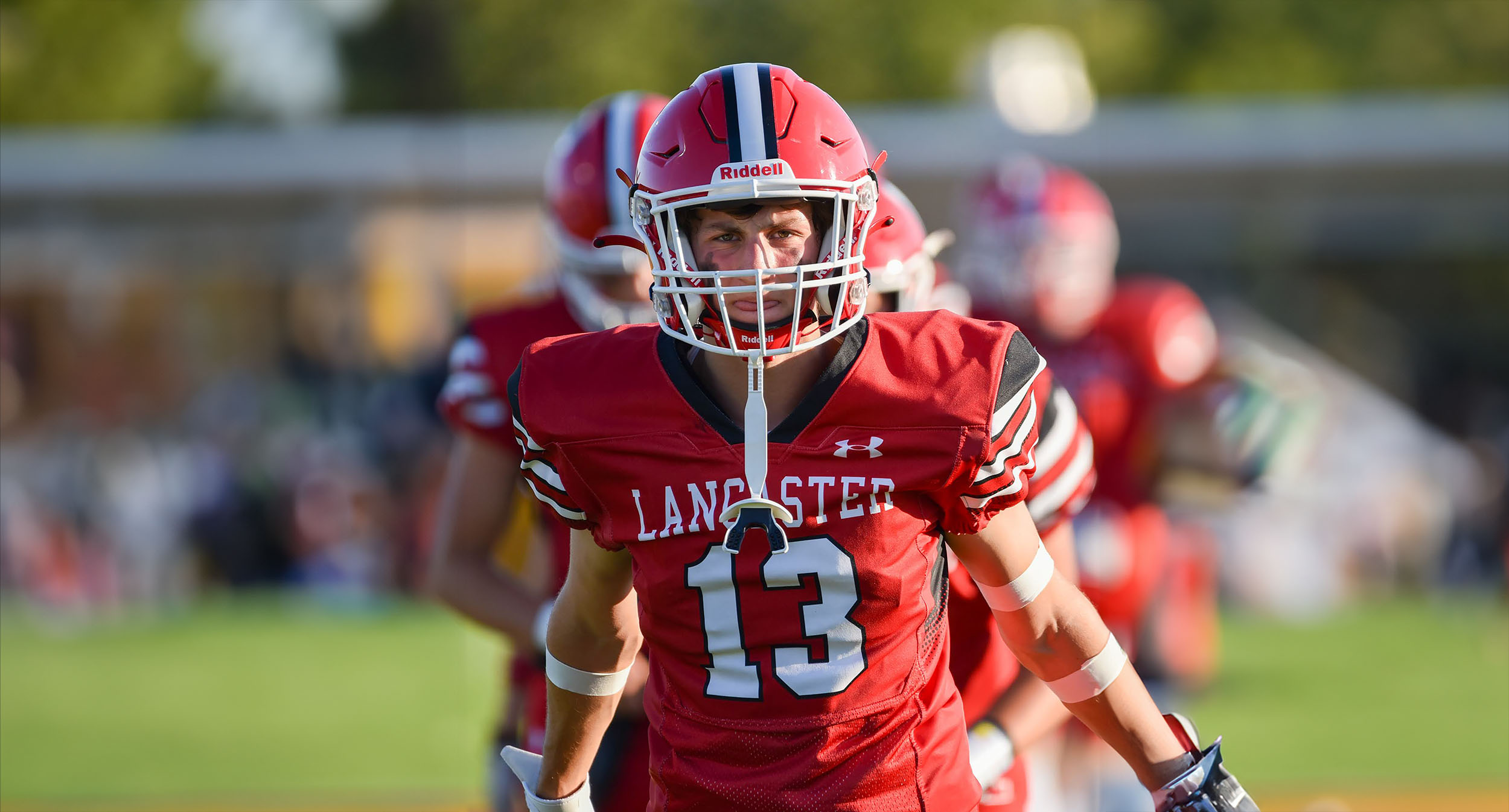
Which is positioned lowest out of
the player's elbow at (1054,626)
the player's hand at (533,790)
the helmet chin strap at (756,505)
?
the player's hand at (533,790)

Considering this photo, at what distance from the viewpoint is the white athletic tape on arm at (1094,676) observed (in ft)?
8.32

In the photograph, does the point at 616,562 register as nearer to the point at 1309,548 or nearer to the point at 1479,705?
the point at 1479,705

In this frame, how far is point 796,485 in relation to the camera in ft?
7.84

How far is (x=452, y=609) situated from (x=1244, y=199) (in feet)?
50.4

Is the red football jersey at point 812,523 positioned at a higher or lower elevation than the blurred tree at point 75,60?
lower

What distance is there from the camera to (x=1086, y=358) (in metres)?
5.42

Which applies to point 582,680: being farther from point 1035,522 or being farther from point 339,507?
point 339,507

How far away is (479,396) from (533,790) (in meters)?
1.09

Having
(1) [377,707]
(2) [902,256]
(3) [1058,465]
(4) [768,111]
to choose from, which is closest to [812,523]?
(4) [768,111]

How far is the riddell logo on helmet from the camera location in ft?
8.05

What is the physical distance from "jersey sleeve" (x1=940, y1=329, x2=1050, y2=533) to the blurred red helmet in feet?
4.74

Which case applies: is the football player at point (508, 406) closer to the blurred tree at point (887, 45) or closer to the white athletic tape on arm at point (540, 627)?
the white athletic tape on arm at point (540, 627)

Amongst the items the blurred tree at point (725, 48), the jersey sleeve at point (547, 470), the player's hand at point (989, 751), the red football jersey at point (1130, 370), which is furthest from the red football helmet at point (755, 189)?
the blurred tree at point (725, 48)

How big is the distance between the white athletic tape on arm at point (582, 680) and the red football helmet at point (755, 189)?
60 cm
